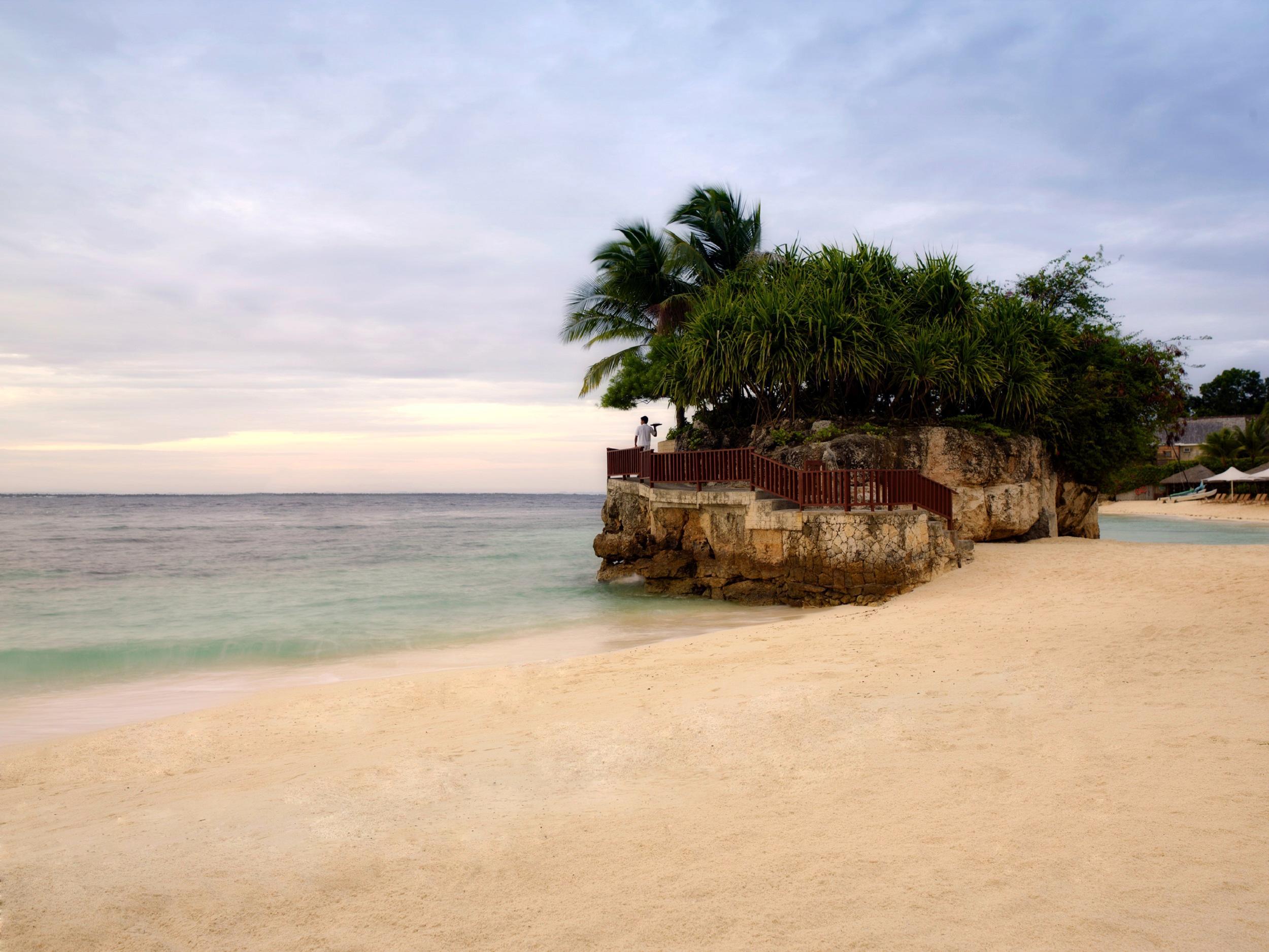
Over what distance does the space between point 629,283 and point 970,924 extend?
22026 millimetres

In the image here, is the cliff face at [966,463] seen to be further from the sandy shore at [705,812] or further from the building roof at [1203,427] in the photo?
the building roof at [1203,427]

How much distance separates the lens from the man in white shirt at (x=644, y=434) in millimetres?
18625

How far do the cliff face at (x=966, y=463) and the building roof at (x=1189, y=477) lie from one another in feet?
161

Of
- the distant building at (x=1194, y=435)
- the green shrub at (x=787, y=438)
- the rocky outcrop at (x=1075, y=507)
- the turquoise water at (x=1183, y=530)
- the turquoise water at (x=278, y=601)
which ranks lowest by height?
the turquoise water at (x=1183, y=530)

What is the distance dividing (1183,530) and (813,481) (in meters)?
30.0

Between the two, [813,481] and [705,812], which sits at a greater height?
[813,481]

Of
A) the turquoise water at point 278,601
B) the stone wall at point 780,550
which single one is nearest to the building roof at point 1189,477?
the turquoise water at point 278,601

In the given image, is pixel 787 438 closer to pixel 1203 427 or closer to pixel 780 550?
pixel 780 550

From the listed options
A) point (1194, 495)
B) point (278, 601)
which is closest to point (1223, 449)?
point (1194, 495)

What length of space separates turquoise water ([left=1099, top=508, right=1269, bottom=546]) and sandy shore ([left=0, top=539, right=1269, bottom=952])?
23.2 m

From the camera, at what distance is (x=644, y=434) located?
1867 cm

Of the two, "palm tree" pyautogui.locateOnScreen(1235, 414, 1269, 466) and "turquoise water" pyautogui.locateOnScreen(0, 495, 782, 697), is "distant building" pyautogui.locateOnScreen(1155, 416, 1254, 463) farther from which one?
"turquoise water" pyautogui.locateOnScreen(0, 495, 782, 697)

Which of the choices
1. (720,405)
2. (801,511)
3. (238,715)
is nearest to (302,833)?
(238,715)

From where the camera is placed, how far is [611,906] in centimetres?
335
